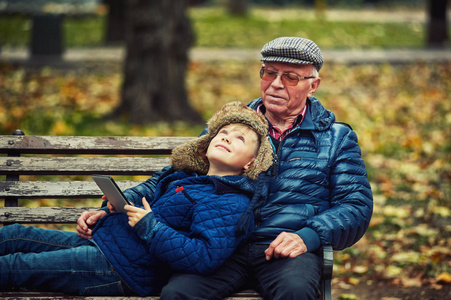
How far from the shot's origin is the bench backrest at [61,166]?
385 cm

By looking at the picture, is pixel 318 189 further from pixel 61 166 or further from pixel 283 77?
pixel 61 166

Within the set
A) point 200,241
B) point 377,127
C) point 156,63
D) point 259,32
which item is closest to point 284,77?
point 200,241

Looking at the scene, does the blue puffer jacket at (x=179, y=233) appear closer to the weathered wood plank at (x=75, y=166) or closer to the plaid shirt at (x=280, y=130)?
the plaid shirt at (x=280, y=130)

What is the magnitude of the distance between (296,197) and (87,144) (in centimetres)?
138

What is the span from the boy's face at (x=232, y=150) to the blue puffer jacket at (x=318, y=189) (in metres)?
0.19

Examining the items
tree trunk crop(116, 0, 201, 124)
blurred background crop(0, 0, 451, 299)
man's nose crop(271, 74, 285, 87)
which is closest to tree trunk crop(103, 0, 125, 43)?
blurred background crop(0, 0, 451, 299)

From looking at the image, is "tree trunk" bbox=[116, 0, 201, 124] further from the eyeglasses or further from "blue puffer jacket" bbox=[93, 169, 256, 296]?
"blue puffer jacket" bbox=[93, 169, 256, 296]

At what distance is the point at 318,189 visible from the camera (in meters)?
3.36

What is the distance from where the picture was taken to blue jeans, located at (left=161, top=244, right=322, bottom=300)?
2.91m

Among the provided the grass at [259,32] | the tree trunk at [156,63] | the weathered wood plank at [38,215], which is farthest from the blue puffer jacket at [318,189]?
the grass at [259,32]

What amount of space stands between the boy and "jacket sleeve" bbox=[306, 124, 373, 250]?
1.22 ft

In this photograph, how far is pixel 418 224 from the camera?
5.93 m

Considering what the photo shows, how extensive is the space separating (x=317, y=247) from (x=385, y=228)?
9.74ft

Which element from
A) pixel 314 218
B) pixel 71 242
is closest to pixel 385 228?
pixel 314 218
